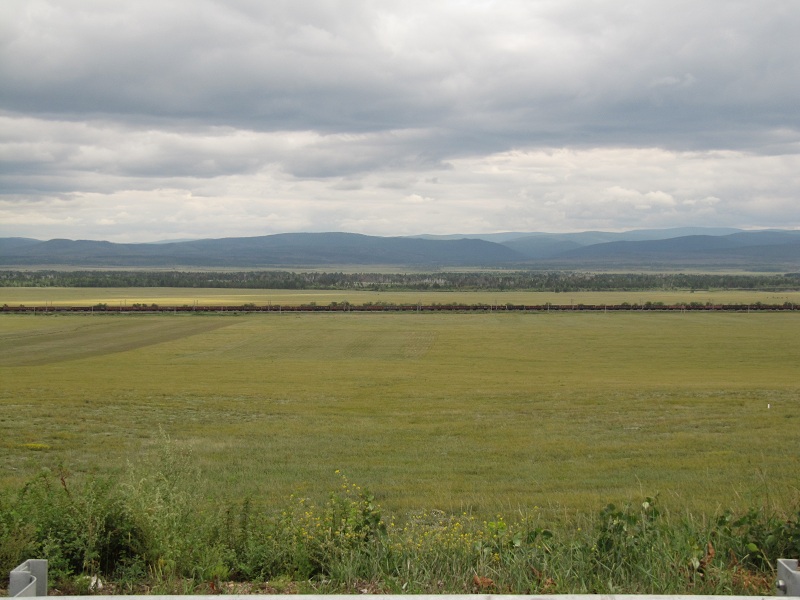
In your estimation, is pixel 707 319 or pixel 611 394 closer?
pixel 611 394

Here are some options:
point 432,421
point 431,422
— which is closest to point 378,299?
point 432,421

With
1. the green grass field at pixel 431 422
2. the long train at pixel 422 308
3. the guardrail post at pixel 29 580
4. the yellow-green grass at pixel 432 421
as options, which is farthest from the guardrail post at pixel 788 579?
the long train at pixel 422 308

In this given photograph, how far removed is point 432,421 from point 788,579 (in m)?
12.3

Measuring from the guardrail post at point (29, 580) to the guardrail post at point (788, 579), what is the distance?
4584mm

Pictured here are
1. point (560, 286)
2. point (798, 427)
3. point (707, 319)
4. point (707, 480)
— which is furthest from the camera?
point (560, 286)

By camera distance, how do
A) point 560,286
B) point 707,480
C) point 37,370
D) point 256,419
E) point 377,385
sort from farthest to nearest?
point 560,286 < point 37,370 < point 377,385 < point 256,419 < point 707,480

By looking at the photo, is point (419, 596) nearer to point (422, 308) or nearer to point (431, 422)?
point (431, 422)

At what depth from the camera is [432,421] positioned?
1689 cm

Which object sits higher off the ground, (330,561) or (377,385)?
(330,561)

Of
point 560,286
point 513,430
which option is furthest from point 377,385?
point 560,286

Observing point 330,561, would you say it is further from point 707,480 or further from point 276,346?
point 276,346

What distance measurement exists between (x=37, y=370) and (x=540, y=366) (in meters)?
21.7

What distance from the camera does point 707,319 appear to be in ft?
219

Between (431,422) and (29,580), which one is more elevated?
(29,580)
